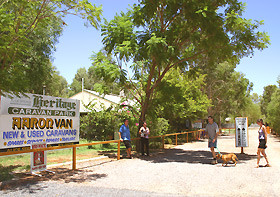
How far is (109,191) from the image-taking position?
6.11 metres

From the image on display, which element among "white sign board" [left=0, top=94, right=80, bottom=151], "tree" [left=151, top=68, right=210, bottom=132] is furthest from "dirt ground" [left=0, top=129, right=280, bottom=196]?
"tree" [left=151, top=68, right=210, bottom=132]

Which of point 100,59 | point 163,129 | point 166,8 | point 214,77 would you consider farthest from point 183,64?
point 214,77

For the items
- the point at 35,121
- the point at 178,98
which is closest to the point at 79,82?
the point at 178,98

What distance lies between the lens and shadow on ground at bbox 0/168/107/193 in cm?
629

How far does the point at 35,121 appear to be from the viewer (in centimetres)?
877

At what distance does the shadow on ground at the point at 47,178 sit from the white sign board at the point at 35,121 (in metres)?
1.19

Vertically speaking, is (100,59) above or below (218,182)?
above

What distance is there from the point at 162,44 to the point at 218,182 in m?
6.68

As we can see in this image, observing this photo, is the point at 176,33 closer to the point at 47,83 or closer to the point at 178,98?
the point at 178,98

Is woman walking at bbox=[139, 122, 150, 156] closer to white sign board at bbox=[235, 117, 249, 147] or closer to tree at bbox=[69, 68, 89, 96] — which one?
white sign board at bbox=[235, 117, 249, 147]

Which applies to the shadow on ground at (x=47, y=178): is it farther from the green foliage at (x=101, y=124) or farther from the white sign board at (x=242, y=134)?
the green foliage at (x=101, y=124)

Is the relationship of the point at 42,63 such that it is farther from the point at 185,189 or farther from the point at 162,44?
the point at 185,189

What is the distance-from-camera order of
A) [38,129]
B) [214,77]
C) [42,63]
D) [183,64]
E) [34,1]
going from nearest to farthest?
1. [34,1]
2. [38,129]
3. [183,64]
4. [42,63]
5. [214,77]

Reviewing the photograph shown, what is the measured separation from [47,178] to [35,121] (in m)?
A: 2.31
